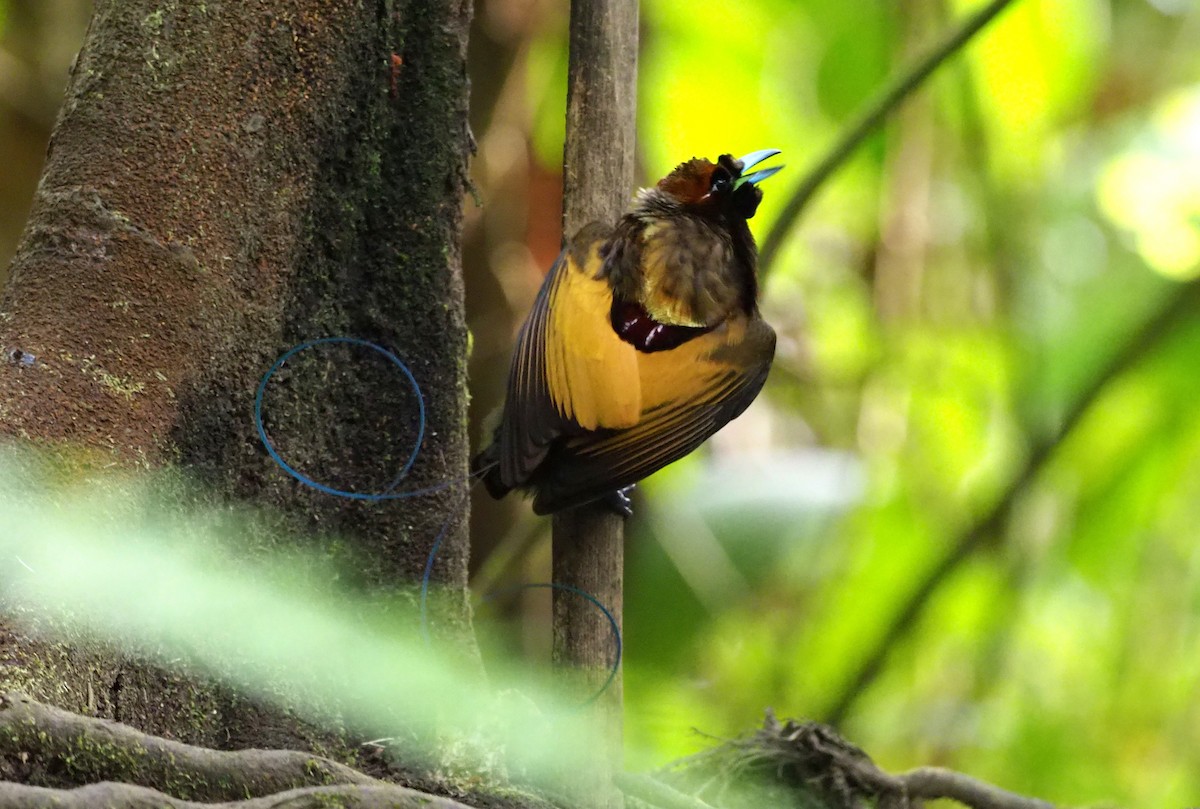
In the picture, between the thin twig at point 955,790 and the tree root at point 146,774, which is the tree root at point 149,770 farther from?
the thin twig at point 955,790

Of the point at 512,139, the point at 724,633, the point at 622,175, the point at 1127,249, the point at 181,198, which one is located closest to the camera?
the point at 181,198

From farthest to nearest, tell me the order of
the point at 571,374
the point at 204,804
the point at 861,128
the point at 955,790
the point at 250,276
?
the point at 861,128 < the point at 955,790 < the point at 571,374 < the point at 250,276 < the point at 204,804

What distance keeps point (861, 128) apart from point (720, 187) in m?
0.41

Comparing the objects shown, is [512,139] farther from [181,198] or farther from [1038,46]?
[181,198]

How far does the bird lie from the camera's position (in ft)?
5.03

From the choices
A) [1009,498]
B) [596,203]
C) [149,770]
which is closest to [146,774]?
[149,770]

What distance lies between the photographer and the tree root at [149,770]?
2.86 ft

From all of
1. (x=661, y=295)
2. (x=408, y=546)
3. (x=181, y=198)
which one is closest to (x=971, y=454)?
(x=661, y=295)

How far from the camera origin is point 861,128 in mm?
2010

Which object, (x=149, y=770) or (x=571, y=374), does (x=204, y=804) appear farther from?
(x=571, y=374)

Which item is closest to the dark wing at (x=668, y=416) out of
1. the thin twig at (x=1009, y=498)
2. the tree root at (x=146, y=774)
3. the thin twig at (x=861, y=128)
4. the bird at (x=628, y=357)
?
the bird at (x=628, y=357)

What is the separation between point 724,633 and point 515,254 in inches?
39.0

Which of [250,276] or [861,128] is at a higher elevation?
[861,128]

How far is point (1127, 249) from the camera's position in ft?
10.5
